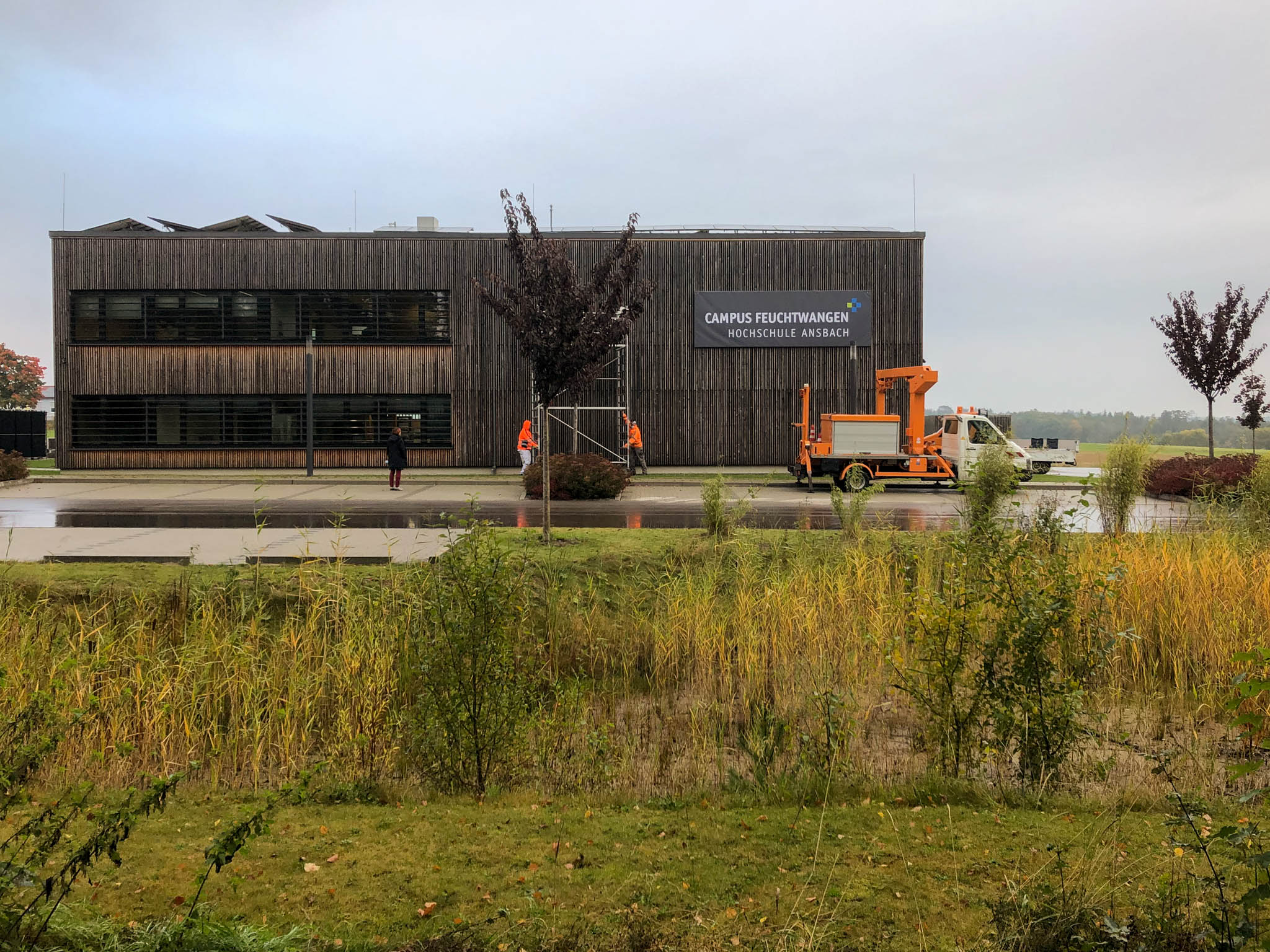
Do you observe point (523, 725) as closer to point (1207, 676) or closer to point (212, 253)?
point (1207, 676)

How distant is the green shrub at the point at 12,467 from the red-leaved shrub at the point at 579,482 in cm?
1509

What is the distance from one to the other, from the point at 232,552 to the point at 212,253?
24.2 m

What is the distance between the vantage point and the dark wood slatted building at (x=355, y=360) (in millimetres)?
32094

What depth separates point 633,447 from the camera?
29.4 metres

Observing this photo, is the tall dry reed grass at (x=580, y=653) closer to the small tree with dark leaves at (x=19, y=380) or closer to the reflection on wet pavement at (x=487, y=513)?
the reflection on wet pavement at (x=487, y=513)

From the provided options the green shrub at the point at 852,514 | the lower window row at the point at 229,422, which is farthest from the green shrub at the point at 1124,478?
the lower window row at the point at 229,422

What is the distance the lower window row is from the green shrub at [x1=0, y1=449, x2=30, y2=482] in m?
5.58

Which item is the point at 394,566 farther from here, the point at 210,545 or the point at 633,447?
the point at 633,447

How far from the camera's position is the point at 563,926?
120 inches

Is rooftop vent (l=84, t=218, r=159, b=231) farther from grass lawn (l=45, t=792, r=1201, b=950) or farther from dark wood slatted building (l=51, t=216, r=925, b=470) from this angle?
grass lawn (l=45, t=792, r=1201, b=950)

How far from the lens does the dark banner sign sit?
106 ft

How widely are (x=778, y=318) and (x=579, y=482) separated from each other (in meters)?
13.5

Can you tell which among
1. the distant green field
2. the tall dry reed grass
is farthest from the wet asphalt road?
the distant green field

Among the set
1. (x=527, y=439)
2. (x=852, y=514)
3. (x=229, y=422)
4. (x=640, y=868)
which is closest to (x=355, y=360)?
(x=229, y=422)
